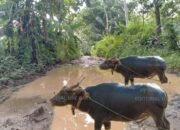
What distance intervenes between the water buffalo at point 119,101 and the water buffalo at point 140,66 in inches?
139

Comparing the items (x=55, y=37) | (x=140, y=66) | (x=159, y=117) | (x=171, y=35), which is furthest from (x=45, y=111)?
(x=55, y=37)

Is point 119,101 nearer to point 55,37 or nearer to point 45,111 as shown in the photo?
point 45,111

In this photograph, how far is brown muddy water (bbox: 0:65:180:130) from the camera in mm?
8125

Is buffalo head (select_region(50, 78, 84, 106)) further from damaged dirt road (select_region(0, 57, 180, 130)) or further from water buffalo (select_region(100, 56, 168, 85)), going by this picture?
water buffalo (select_region(100, 56, 168, 85))

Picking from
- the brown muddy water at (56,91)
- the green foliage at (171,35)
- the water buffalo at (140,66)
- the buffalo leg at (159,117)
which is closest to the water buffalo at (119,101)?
the buffalo leg at (159,117)

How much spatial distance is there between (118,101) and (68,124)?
2614mm

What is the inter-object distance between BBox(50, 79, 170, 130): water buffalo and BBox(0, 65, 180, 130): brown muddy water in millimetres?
1662

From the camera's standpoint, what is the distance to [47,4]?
18.8m

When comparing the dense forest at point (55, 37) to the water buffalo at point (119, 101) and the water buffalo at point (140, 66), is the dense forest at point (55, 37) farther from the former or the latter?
the water buffalo at point (119, 101)

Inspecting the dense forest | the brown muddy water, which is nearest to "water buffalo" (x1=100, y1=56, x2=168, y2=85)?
the brown muddy water

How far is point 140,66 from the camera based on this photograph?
9.53m

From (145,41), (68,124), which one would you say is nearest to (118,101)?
(68,124)

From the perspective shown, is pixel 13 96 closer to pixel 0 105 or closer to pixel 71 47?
pixel 0 105

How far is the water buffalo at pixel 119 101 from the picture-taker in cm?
573
